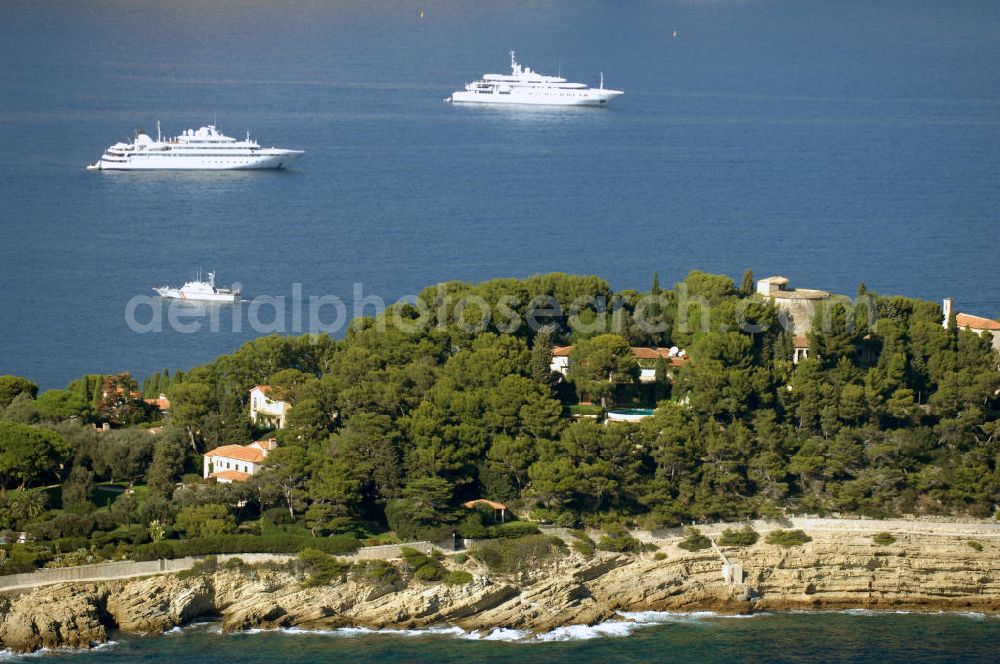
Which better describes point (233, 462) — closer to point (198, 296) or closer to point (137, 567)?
point (137, 567)

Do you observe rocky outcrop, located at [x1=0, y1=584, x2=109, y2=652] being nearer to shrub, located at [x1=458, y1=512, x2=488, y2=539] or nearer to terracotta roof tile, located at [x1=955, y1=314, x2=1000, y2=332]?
shrub, located at [x1=458, y1=512, x2=488, y2=539]

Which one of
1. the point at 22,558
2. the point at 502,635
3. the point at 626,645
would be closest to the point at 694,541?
the point at 626,645

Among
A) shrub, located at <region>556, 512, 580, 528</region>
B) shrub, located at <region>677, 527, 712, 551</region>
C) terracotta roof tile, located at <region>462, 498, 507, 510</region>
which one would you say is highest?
terracotta roof tile, located at <region>462, 498, 507, 510</region>

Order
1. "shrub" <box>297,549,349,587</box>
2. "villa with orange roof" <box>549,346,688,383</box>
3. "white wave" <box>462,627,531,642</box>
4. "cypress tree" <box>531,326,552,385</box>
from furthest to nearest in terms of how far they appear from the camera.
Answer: "villa with orange roof" <box>549,346,688,383</box>, "cypress tree" <box>531,326,552,385</box>, "shrub" <box>297,549,349,587</box>, "white wave" <box>462,627,531,642</box>

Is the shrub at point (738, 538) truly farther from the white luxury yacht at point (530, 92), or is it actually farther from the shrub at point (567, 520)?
the white luxury yacht at point (530, 92)

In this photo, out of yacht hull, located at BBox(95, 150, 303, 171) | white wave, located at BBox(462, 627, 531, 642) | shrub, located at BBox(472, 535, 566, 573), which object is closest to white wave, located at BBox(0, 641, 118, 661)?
white wave, located at BBox(462, 627, 531, 642)

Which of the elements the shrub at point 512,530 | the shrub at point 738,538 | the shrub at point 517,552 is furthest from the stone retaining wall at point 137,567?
the shrub at point 738,538
